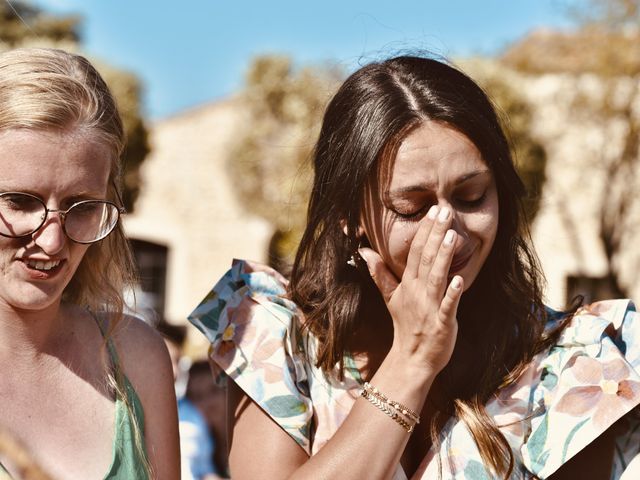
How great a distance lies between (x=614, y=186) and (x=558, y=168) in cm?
115

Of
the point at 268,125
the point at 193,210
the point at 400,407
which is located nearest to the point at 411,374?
the point at 400,407

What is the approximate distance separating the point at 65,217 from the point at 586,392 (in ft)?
4.17

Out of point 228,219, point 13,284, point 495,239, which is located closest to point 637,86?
point 228,219

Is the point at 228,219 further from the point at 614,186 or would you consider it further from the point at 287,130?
the point at 614,186

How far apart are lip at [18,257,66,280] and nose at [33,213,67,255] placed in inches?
1.2

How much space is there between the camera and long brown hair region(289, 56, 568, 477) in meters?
2.34

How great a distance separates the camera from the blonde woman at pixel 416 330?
2.16 m

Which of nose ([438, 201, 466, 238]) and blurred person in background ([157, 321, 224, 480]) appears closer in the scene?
nose ([438, 201, 466, 238])

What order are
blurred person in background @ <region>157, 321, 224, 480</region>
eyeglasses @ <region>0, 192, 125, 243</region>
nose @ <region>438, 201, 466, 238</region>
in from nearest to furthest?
eyeglasses @ <region>0, 192, 125, 243</region> → nose @ <region>438, 201, 466, 238</region> → blurred person in background @ <region>157, 321, 224, 480</region>

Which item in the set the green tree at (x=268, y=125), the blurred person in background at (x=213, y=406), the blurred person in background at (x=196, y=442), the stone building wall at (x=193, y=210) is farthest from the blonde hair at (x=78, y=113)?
the stone building wall at (x=193, y=210)

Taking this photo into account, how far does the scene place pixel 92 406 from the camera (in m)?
2.19

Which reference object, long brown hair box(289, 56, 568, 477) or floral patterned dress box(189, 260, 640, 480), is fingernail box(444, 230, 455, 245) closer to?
long brown hair box(289, 56, 568, 477)

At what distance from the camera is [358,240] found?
2447 millimetres

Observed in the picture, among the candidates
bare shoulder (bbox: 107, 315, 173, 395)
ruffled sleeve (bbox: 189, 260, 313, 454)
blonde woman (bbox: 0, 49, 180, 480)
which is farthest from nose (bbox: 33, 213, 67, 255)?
ruffled sleeve (bbox: 189, 260, 313, 454)
